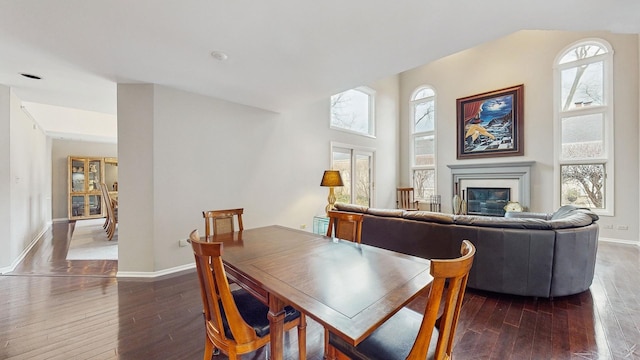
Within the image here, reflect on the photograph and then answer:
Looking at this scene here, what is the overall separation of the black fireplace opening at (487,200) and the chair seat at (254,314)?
243 inches

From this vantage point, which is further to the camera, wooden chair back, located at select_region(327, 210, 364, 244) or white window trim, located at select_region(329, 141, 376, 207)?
white window trim, located at select_region(329, 141, 376, 207)

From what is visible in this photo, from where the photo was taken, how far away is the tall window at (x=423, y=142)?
7.09m

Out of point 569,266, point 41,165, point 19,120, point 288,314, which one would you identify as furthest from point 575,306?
point 41,165

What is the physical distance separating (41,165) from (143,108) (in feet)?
14.5

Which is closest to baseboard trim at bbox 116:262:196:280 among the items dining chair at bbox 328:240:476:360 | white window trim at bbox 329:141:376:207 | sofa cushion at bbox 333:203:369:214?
sofa cushion at bbox 333:203:369:214

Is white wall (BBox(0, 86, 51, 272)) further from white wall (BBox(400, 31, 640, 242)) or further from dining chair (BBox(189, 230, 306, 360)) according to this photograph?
white wall (BBox(400, 31, 640, 242))

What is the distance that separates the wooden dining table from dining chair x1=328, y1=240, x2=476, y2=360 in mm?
145

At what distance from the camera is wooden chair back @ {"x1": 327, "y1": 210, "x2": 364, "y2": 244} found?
7.14 ft

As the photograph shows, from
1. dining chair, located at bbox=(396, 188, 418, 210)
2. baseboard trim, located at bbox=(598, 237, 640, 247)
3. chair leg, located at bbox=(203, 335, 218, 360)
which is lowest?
baseboard trim, located at bbox=(598, 237, 640, 247)

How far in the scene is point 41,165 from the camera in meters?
5.43

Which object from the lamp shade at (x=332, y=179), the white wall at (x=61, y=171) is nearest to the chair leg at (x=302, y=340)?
the lamp shade at (x=332, y=179)

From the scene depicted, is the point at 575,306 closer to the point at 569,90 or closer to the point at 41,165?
the point at 569,90

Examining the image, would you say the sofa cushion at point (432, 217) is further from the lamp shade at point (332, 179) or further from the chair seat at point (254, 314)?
the chair seat at point (254, 314)

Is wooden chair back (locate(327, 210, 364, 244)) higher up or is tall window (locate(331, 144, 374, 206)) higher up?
tall window (locate(331, 144, 374, 206))
